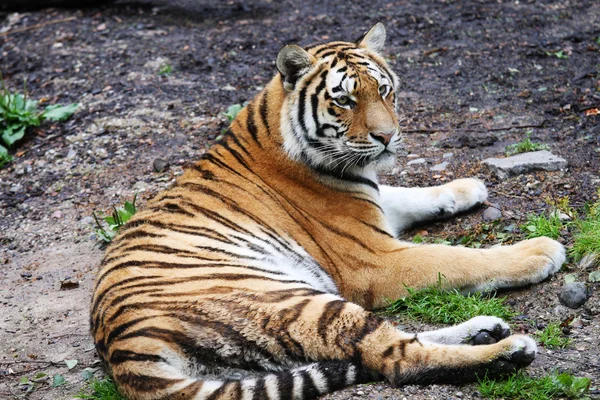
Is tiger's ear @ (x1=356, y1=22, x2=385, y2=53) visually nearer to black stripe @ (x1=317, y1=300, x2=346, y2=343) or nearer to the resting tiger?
the resting tiger

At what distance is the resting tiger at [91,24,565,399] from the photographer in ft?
10.4

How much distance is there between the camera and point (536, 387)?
308cm

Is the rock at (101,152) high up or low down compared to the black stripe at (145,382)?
down

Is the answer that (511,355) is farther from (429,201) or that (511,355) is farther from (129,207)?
(129,207)

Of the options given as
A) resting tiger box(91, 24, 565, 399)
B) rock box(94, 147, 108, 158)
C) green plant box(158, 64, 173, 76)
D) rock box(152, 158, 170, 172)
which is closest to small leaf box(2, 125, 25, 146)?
rock box(94, 147, 108, 158)

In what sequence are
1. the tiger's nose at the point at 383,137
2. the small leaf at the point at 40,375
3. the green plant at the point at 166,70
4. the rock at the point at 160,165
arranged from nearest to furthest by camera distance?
the small leaf at the point at 40,375 < the tiger's nose at the point at 383,137 < the rock at the point at 160,165 < the green plant at the point at 166,70

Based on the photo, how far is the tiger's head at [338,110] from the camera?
4.07m

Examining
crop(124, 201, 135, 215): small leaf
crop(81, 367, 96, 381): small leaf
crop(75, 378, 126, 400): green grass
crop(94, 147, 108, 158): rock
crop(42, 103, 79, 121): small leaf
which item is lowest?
crop(94, 147, 108, 158): rock

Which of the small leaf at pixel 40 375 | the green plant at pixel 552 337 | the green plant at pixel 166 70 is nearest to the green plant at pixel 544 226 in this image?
the green plant at pixel 552 337

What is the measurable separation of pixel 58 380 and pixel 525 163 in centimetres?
306

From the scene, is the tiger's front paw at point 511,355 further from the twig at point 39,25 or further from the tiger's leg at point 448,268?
the twig at point 39,25

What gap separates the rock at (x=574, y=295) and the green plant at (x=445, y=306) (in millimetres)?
255

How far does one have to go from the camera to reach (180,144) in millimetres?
6297

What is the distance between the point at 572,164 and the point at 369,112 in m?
1.61
